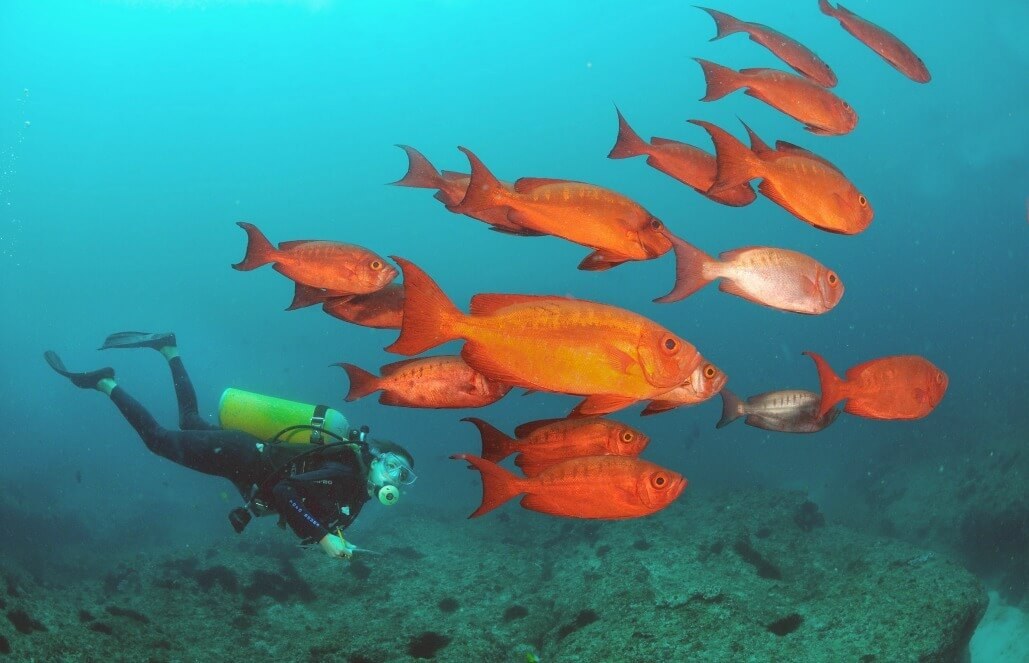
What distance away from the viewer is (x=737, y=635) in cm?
598

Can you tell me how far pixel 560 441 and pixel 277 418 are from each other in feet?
17.3

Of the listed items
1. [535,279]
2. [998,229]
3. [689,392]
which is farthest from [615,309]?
[998,229]

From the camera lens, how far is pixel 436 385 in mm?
3287

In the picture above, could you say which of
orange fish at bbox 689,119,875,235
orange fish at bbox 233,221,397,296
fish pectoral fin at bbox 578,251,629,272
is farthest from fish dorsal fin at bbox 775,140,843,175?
orange fish at bbox 233,221,397,296

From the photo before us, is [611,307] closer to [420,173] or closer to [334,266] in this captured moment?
[420,173]

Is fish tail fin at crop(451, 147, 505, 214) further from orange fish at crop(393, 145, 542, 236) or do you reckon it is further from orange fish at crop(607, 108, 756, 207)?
orange fish at crop(607, 108, 756, 207)

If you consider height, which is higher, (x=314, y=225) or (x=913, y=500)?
(x=314, y=225)

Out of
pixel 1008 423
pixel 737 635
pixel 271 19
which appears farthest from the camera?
pixel 271 19

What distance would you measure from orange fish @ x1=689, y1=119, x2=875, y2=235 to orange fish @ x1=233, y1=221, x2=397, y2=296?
2023 mm

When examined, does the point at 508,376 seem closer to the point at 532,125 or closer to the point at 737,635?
the point at 737,635

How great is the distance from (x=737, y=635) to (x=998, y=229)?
17756 centimetres

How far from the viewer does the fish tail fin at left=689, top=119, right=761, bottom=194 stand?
8.44 feet

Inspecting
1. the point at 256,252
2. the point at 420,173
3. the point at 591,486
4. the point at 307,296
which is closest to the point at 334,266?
the point at 307,296

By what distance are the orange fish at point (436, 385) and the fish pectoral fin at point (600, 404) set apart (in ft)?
3.32
